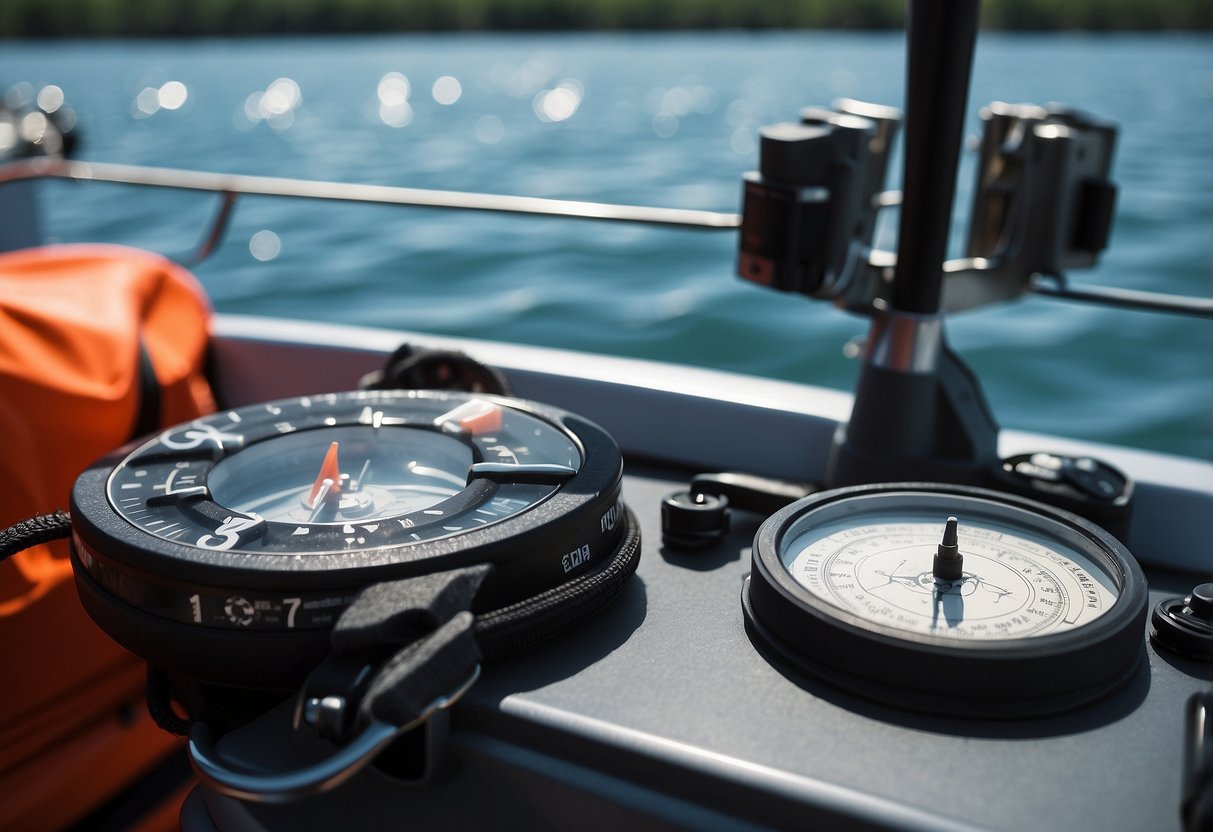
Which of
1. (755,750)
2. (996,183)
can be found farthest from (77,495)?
(996,183)

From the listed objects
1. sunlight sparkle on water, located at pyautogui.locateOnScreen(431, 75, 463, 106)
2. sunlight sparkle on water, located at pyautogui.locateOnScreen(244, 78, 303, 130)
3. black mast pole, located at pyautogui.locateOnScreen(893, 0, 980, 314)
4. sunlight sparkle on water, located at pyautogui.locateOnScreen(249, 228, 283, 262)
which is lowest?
sunlight sparkle on water, located at pyautogui.locateOnScreen(431, 75, 463, 106)

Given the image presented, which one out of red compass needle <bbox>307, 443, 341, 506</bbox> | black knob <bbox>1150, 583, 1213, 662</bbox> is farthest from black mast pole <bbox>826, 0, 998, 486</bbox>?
red compass needle <bbox>307, 443, 341, 506</bbox>

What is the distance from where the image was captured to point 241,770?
701 millimetres

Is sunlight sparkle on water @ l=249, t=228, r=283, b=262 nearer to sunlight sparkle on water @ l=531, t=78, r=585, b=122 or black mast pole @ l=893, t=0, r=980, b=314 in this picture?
black mast pole @ l=893, t=0, r=980, b=314

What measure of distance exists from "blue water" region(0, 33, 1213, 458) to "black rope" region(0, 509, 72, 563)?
41.5 inches

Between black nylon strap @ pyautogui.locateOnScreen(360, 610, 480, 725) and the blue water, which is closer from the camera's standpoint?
black nylon strap @ pyautogui.locateOnScreen(360, 610, 480, 725)

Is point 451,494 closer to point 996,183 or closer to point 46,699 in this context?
point 46,699

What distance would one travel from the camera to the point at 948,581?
0.82 metres

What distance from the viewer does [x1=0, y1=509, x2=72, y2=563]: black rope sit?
2.83 feet

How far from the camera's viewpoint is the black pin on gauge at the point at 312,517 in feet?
2.43

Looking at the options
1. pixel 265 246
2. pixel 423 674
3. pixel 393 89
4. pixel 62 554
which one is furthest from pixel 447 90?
pixel 423 674

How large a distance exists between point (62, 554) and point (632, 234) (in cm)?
455

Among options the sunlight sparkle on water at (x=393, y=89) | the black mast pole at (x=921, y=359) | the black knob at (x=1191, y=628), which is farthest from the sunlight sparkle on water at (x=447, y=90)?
the black knob at (x=1191, y=628)

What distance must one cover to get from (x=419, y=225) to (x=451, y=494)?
5.23 meters
